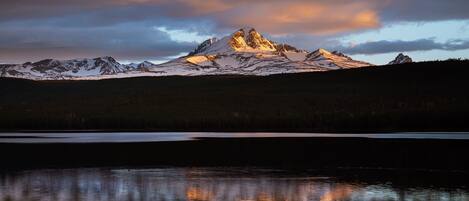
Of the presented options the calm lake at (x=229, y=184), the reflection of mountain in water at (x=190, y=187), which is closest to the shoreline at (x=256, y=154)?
the calm lake at (x=229, y=184)

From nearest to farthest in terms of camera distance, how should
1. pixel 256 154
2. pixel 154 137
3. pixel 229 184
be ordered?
1. pixel 229 184
2. pixel 256 154
3. pixel 154 137

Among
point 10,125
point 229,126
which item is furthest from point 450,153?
point 10,125

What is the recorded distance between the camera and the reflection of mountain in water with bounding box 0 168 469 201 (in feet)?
109

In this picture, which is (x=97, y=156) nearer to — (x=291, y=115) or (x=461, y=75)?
(x=291, y=115)

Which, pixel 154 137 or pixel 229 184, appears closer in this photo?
pixel 229 184

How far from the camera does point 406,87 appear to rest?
461 ft

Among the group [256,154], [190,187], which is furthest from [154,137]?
[190,187]

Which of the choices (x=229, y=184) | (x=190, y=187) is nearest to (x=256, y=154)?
(x=229, y=184)

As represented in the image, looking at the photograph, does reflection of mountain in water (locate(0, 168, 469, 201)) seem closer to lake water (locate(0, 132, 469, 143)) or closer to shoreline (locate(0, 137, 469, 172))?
shoreline (locate(0, 137, 469, 172))

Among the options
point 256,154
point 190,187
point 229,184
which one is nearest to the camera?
point 190,187

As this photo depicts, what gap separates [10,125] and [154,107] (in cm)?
2577

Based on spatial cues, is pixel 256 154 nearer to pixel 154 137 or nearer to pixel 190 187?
pixel 190 187

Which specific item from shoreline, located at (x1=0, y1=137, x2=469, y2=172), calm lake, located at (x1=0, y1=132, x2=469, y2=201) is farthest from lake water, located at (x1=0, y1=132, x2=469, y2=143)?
calm lake, located at (x1=0, y1=132, x2=469, y2=201)

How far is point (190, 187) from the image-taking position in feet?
120
